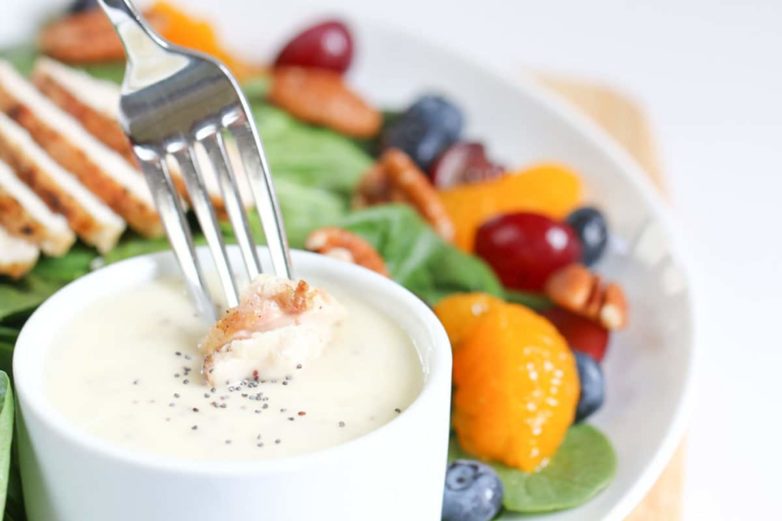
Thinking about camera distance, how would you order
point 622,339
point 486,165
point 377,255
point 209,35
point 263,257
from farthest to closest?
1. point 209,35
2. point 486,165
3. point 622,339
4. point 377,255
5. point 263,257

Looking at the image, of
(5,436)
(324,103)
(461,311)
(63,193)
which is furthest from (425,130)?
(5,436)

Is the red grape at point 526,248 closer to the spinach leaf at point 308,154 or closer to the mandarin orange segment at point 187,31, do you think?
the spinach leaf at point 308,154

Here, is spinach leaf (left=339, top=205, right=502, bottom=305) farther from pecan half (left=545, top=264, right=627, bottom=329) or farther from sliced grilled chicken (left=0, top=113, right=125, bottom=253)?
sliced grilled chicken (left=0, top=113, right=125, bottom=253)

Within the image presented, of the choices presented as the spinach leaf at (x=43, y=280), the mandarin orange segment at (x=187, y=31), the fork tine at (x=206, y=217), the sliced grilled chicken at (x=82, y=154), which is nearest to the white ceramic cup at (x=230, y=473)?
the fork tine at (x=206, y=217)

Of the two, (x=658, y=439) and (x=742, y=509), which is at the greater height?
(x=658, y=439)

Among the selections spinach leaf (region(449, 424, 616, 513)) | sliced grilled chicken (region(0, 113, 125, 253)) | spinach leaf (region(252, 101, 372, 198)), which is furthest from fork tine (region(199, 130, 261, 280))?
spinach leaf (region(252, 101, 372, 198))

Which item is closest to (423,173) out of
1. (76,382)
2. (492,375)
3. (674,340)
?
(674,340)

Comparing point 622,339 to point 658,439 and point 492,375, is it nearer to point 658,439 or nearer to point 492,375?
point 658,439
